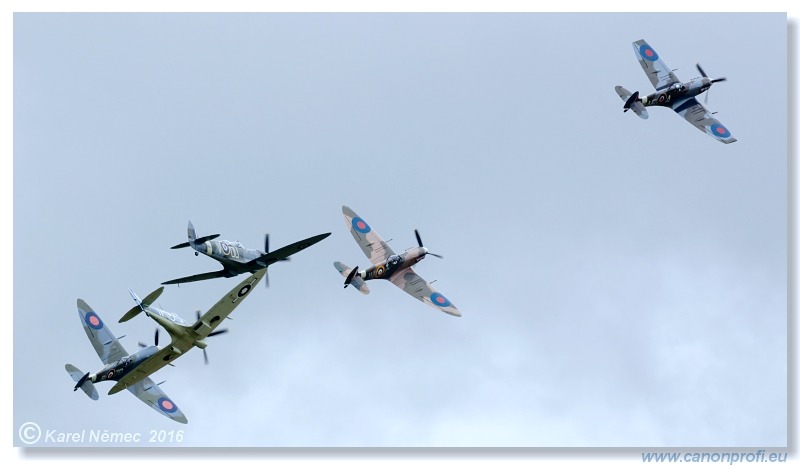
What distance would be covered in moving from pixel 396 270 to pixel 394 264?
46 cm

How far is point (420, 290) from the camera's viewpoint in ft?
287

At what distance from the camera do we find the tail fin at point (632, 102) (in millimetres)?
87312

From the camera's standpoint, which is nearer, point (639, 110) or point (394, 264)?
point (394, 264)

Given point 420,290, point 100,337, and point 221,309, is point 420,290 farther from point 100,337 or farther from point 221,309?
point 100,337

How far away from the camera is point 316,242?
80750 millimetres

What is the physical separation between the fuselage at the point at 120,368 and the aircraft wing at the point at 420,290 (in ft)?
52.4

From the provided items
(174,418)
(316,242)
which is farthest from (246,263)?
(174,418)

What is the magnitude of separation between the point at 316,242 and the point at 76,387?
1594cm

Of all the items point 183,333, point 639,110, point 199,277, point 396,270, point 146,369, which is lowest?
point 146,369

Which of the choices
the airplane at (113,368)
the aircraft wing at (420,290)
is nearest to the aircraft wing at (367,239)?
the aircraft wing at (420,290)

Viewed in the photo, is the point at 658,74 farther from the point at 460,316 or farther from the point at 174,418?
the point at 174,418

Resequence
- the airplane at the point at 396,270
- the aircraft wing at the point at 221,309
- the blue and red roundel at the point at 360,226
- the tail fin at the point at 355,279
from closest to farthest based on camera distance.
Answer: the aircraft wing at the point at 221,309 < the tail fin at the point at 355,279 < the airplane at the point at 396,270 < the blue and red roundel at the point at 360,226

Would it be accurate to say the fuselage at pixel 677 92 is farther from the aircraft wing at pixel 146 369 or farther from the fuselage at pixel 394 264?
the aircraft wing at pixel 146 369

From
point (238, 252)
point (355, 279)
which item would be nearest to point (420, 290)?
point (355, 279)
